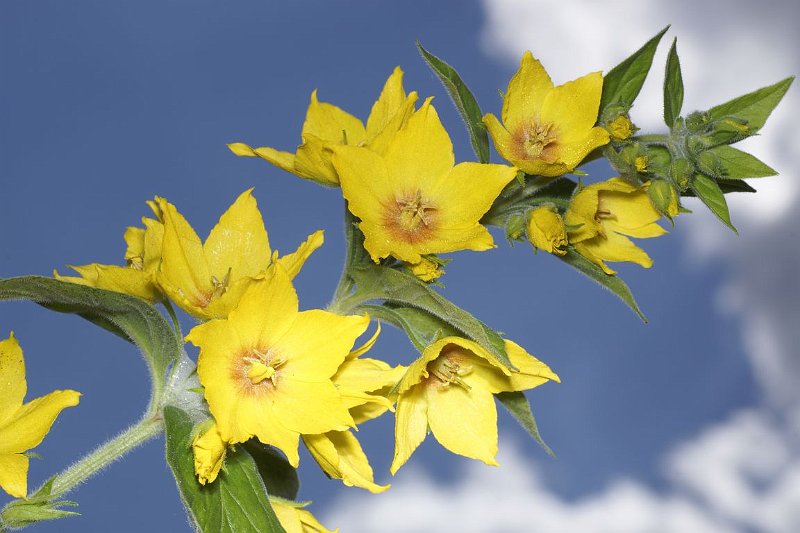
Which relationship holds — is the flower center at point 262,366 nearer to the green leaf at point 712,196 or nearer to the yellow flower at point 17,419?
the yellow flower at point 17,419

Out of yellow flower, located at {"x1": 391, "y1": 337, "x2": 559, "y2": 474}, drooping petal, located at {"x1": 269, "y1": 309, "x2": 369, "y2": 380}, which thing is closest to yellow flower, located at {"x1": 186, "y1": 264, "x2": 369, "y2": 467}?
drooping petal, located at {"x1": 269, "y1": 309, "x2": 369, "y2": 380}

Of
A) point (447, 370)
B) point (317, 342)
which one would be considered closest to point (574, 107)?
point (447, 370)

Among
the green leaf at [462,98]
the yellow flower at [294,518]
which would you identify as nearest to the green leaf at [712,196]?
the green leaf at [462,98]

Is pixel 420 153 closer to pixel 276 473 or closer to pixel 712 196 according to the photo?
pixel 712 196

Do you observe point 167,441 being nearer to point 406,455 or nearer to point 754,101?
point 406,455

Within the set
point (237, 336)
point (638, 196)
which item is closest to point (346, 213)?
point (237, 336)

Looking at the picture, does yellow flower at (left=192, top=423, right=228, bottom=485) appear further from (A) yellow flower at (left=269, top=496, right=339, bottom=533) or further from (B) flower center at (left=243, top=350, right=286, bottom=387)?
(A) yellow flower at (left=269, top=496, right=339, bottom=533)
